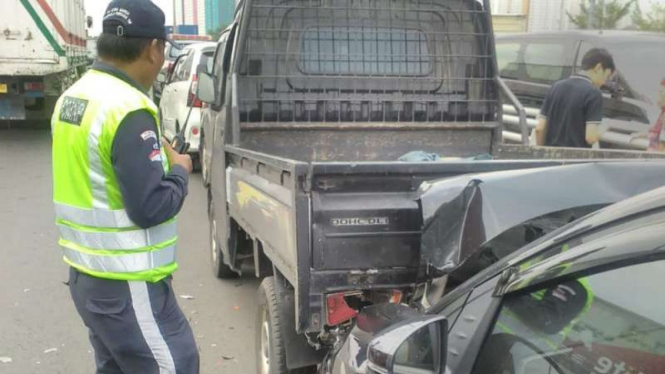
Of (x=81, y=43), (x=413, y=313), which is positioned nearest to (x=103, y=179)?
(x=413, y=313)

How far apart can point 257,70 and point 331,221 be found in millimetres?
2505

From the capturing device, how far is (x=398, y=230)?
276 cm

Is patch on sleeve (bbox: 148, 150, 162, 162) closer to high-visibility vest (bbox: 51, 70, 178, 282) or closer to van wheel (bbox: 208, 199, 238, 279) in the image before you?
high-visibility vest (bbox: 51, 70, 178, 282)

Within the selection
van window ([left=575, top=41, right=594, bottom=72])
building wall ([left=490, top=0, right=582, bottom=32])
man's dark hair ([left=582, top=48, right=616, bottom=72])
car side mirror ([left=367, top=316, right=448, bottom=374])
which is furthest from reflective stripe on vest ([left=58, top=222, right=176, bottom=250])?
building wall ([left=490, top=0, right=582, bottom=32])

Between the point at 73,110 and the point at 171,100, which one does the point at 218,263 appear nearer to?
the point at 73,110

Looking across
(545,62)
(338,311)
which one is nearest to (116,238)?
(338,311)

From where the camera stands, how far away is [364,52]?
5.09 meters

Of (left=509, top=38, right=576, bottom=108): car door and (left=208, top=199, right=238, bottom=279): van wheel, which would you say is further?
(left=509, top=38, right=576, bottom=108): car door

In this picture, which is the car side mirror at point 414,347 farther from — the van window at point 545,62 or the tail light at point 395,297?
the van window at point 545,62

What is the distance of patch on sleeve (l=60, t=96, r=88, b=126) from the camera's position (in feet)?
7.29

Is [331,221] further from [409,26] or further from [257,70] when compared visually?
[409,26]

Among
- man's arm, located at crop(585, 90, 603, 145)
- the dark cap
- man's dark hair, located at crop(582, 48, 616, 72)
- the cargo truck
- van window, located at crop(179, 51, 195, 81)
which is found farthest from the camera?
the cargo truck

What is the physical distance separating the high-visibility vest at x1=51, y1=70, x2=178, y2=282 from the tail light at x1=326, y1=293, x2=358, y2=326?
763 mm

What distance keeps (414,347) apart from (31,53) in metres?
12.0
